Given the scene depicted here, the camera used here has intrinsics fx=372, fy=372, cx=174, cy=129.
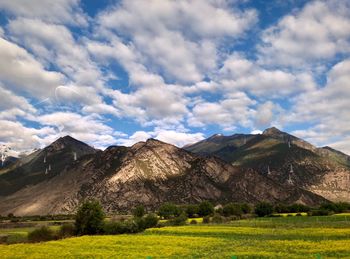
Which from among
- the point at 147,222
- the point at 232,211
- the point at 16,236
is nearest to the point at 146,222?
the point at 147,222

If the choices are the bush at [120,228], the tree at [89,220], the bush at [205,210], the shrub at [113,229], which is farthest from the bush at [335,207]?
the tree at [89,220]

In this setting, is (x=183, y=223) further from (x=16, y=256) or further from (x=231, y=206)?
(x=16, y=256)

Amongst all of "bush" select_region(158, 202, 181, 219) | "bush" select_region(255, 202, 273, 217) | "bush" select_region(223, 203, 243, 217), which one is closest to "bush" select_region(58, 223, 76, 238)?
"bush" select_region(158, 202, 181, 219)

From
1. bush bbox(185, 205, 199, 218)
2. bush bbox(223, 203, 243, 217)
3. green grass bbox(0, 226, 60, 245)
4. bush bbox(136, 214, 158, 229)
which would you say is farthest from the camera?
bush bbox(185, 205, 199, 218)

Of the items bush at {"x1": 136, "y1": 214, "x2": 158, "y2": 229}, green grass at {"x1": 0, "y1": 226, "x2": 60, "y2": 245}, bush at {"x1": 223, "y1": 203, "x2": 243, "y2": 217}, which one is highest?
bush at {"x1": 223, "y1": 203, "x2": 243, "y2": 217}

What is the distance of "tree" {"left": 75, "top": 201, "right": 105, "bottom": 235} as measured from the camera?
273 feet

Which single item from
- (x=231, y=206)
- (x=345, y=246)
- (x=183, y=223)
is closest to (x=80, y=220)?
(x=183, y=223)

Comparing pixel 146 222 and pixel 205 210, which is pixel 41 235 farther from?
pixel 205 210

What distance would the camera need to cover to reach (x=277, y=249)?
41.4 m

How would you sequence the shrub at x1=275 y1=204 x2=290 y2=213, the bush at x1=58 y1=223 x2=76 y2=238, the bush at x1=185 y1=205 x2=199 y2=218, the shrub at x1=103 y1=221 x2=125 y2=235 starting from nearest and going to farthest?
the bush at x1=58 y1=223 x2=76 y2=238 → the shrub at x1=103 y1=221 x2=125 y2=235 → the shrub at x1=275 y1=204 x2=290 y2=213 → the bush at x1=185 y1=205 x2=199 y2=218

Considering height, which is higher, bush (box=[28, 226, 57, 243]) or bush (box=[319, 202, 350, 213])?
bush (box=[319, 202, 350, 213])

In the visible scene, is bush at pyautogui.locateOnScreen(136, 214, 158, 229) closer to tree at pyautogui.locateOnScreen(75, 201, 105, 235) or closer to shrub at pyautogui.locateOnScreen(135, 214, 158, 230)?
shrub at pyautogui.locateOnScreen(135, 214, 158, 230)

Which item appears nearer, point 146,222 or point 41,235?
point 41,235

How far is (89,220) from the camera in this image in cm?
8319
